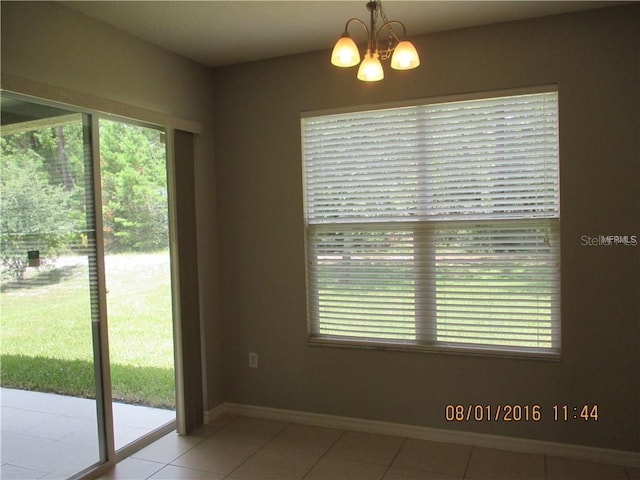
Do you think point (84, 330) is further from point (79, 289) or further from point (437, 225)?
point (437, 225)

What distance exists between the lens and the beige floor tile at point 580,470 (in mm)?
2775

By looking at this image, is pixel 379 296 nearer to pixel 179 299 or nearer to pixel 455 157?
pixel 455 157

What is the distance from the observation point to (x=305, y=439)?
11.0ft

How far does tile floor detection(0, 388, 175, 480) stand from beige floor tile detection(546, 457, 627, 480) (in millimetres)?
2554

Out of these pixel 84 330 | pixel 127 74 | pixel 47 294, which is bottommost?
pixel 84 330

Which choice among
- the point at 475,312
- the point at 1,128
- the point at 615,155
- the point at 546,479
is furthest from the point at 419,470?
the point at 1,128

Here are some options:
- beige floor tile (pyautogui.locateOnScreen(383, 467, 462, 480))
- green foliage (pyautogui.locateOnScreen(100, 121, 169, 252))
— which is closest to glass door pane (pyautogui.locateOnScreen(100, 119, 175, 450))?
green foliage (pyautogui.locateOnScreen(100, 121, 169, 252))

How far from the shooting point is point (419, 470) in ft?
9.48

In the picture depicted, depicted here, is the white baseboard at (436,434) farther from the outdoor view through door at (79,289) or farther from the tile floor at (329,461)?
the outdoor view through door at (79,289)

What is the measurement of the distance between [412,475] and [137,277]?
205 centimetres

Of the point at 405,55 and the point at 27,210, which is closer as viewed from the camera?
the point at 405,55

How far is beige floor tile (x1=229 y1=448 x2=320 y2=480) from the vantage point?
2.87 metres

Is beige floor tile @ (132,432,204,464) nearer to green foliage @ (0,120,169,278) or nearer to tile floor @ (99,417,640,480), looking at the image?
tile floor @ (99,417,640,480)

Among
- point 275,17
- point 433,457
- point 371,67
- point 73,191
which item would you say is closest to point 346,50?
point 371,67
